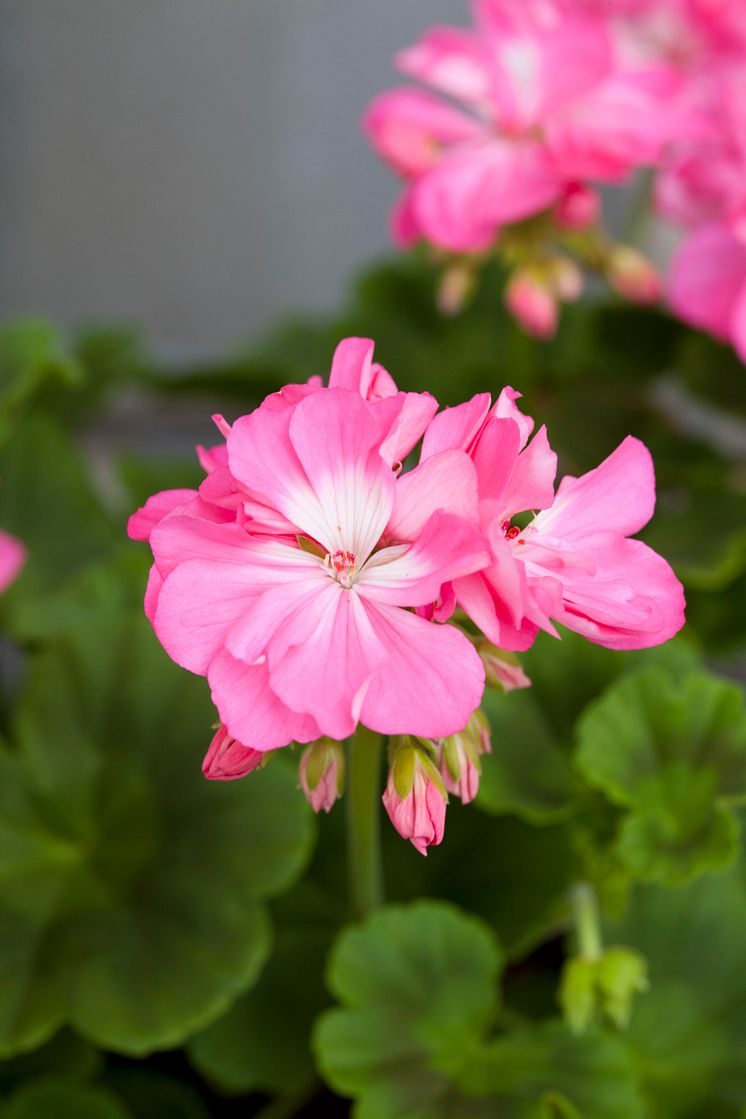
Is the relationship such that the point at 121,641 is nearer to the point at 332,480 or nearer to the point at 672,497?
the point at 332,480

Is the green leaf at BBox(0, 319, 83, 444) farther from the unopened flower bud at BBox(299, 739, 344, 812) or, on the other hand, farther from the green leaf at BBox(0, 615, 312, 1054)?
the unopened flower bud at BBox(299, 739, 344, 812)

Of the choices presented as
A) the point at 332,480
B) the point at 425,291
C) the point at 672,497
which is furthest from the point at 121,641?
the point at 425,291

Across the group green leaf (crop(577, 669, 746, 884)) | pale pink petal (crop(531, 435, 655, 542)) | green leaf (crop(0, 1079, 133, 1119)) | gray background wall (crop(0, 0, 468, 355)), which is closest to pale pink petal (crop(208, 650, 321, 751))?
pale pink petal (crop(531, 435, 655, 542))

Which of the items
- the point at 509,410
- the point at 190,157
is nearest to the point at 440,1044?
the point at 509,410

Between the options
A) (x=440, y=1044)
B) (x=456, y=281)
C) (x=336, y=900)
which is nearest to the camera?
(x=440, y=1044)

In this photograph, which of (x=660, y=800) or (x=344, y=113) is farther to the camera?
(x=344, y=113)

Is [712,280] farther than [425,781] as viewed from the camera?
Yes

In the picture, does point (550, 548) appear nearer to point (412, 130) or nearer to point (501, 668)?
point (501, 668)
